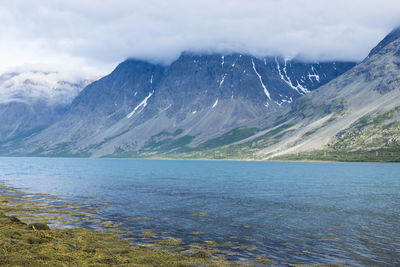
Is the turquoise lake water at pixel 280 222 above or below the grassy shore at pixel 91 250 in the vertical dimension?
below

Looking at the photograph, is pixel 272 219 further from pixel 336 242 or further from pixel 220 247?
pixel 220 247

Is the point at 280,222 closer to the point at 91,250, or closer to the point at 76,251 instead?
the point at 91,250

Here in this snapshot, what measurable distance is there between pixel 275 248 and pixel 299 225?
40.3ft

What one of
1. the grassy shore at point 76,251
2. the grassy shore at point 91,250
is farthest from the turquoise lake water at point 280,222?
the grassy shore at point 76,251

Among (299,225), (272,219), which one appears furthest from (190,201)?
(299,225)

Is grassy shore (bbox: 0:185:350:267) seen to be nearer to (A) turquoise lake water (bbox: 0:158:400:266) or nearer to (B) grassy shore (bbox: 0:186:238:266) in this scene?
(B) grassy shore (bbox: 0:186:238:266)

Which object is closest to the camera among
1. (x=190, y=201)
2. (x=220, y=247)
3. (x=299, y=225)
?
(x=220, y=247)

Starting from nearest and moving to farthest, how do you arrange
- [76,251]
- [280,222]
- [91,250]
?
[76,251] → [91,250] → [280,222]

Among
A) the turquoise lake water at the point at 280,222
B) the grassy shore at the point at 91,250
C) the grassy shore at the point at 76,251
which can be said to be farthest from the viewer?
the turquoise lake water at the point at 280,222

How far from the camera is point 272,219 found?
48.0 meters

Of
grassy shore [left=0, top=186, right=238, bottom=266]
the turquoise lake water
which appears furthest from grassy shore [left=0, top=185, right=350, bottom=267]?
the turquoise lake water

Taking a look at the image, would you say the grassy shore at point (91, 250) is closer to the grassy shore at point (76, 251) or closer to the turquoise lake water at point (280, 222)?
the grassy shore at point (76, 251)

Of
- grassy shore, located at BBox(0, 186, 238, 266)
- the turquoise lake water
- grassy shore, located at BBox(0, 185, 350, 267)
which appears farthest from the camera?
the turquoise lake water

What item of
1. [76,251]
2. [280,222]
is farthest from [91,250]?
[280,222]
